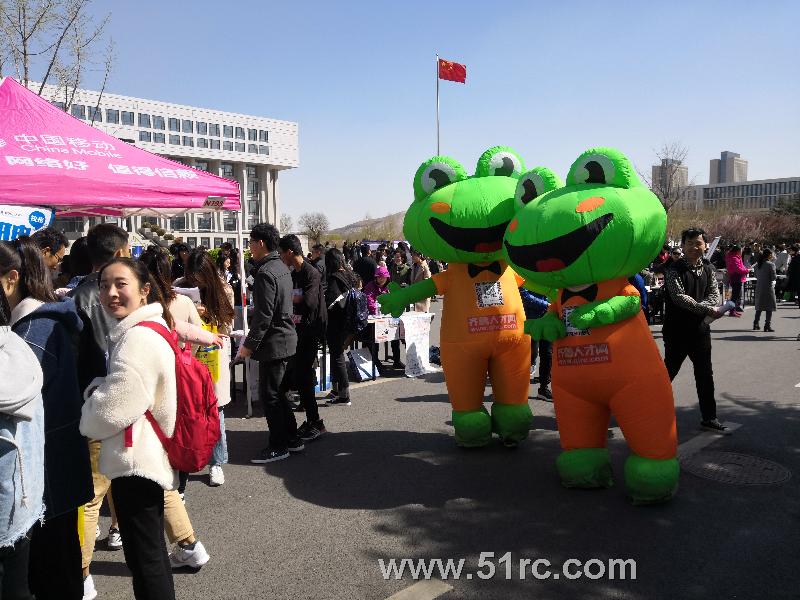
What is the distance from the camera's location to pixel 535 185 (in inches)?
184

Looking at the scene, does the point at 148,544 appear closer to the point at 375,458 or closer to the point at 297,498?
the point at 297,498

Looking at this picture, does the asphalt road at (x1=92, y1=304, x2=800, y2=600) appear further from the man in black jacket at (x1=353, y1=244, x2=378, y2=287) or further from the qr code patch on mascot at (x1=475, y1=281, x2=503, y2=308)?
the man in black jacket at (x1=353, y1=244, x2=378, y2=287)

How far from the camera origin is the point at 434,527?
4.01 m

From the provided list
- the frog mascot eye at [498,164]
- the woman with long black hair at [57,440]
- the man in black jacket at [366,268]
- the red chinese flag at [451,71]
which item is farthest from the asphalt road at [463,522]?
the red chinese flag at [451,71]

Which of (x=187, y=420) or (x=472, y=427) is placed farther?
(x=472, y=427)

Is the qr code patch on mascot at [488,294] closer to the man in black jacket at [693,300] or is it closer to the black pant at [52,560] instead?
the man in black jacket at [693,300]

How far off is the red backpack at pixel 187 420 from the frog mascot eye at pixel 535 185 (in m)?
2.90

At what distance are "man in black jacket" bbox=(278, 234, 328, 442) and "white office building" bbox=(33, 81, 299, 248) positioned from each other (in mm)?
54606

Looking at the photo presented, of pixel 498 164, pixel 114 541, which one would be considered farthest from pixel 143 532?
pixel 498 164

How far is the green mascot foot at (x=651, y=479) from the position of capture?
4.11 m

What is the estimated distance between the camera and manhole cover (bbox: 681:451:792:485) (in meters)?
4.71

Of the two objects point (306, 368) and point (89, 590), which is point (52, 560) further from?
point (306, 368)

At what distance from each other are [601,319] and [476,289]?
1.32 meters

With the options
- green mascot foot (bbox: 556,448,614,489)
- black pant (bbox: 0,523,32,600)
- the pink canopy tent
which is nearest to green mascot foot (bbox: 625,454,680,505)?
green mascot foot (bbox: 556,448,614,489)
